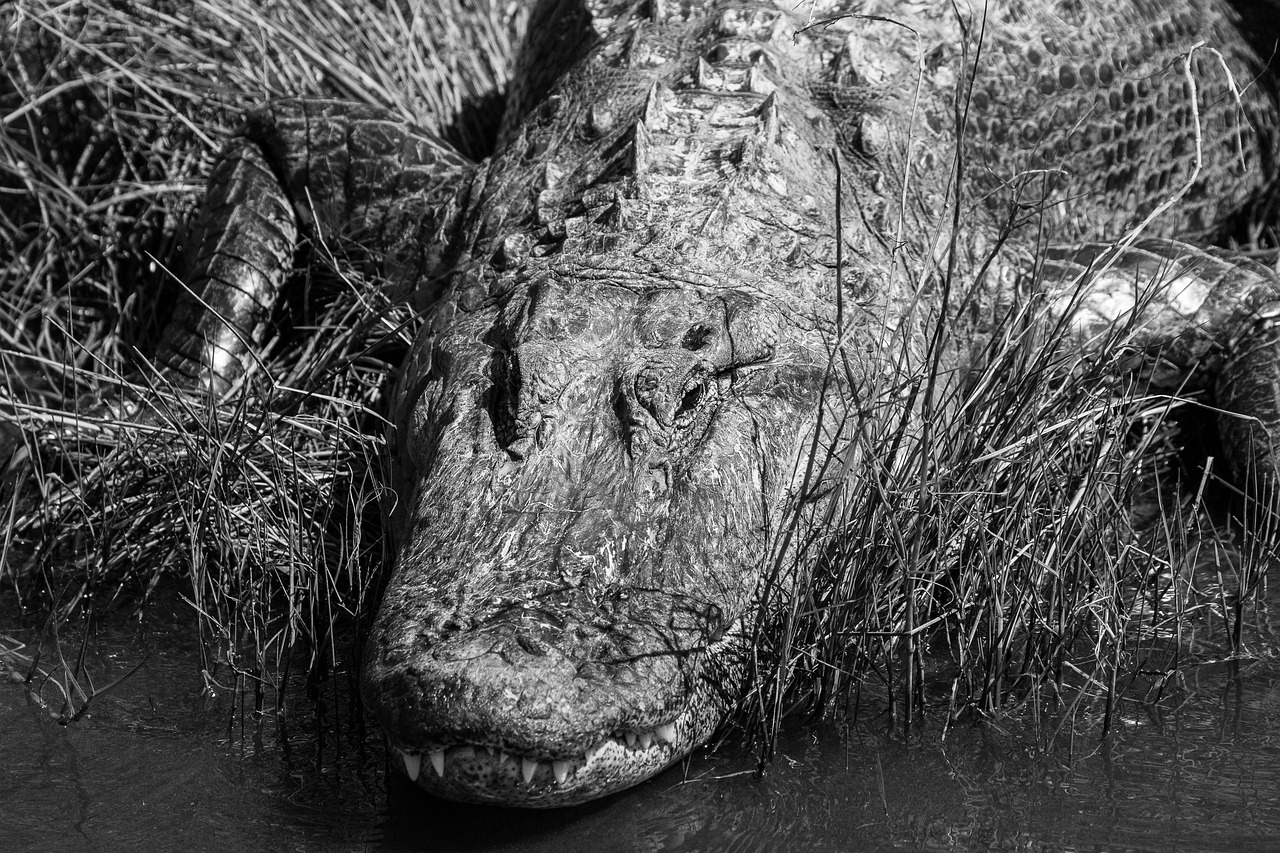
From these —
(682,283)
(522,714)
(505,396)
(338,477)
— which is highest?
(682,283)

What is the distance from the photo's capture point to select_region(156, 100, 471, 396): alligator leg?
164 inches

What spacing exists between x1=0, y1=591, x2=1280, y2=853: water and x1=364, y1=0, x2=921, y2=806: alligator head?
133 mm

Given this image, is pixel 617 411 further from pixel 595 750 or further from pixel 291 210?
pixel 291 210

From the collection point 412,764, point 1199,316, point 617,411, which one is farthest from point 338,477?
point 1199,316

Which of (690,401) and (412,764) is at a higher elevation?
(690,401)

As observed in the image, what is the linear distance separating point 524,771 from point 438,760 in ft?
0.51

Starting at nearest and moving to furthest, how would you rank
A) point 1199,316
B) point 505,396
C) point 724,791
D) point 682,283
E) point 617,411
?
point 724,791, point 617,411, point 505,396, point 682,283, point 1199,316

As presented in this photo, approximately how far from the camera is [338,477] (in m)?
3.49

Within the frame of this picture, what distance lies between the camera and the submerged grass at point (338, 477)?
2.69 meters

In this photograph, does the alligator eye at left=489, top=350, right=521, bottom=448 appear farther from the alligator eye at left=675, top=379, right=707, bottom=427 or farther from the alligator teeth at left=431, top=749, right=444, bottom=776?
the alligator teeth at left=431, top=749, right=444, bottom=776

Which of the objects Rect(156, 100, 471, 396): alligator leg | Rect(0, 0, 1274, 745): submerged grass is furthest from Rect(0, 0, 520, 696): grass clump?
Rect(156, 100, 471, 396): alligator leg

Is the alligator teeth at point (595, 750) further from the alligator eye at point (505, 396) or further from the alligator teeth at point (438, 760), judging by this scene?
the alligator eye at point (505, 396)

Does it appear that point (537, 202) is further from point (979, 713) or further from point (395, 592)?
point (979, 713)

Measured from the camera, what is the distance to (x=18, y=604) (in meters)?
3.35
